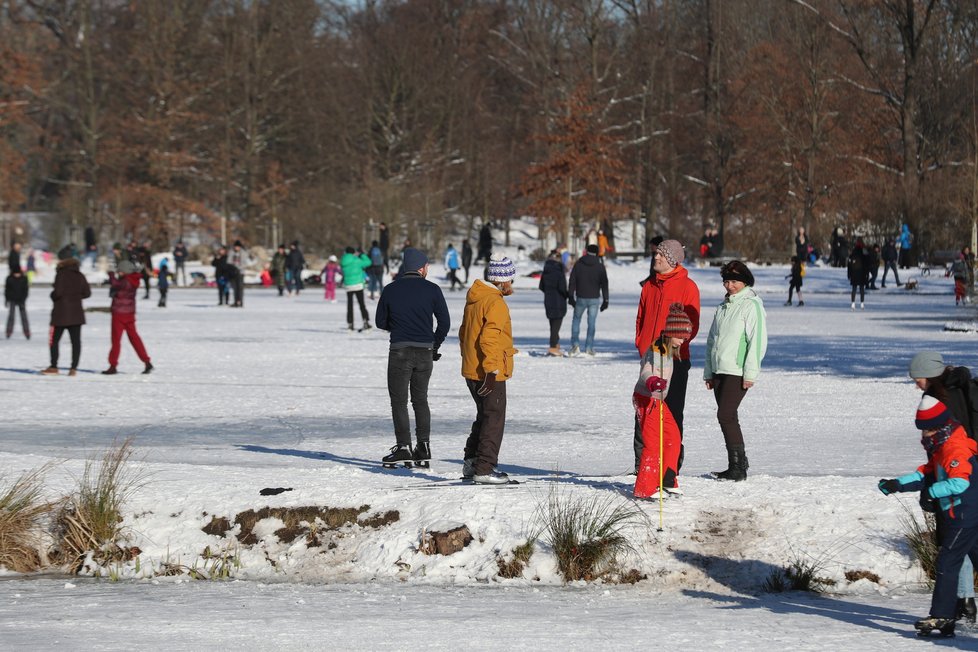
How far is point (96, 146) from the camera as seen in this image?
65875 millimetres

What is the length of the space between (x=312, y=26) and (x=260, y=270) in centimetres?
2679

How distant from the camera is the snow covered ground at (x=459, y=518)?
6867mm

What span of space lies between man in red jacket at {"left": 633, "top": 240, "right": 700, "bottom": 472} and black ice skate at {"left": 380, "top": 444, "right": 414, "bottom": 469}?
2100mm

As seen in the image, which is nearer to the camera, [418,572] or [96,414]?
[418,572]

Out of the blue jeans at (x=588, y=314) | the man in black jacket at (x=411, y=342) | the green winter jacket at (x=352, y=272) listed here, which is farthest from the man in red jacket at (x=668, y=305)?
the green winter jacket at (x=352, y=272)

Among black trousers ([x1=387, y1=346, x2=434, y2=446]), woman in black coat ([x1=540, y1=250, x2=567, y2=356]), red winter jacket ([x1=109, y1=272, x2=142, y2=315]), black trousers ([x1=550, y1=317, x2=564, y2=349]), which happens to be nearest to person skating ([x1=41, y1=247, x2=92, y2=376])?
red winter jacket ([x1=109, y1=272, x2=142, y2=315])

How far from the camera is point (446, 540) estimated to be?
316 inches

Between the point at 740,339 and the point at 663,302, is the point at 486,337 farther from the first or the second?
the point at 740,339

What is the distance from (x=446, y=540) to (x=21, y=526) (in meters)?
2.38

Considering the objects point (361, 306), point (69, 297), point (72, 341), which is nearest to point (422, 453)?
point (69, 297)

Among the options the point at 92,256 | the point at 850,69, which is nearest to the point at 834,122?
the point at 850,69

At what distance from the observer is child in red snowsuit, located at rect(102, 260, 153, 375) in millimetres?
17641

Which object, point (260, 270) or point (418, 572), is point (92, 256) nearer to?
point (260, 270)

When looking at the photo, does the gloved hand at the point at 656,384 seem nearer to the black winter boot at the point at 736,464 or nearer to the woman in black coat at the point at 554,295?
Answer: the black winter boot at the point at 736,464
